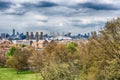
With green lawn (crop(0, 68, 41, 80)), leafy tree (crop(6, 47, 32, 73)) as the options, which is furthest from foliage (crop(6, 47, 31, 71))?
green lawn (crop(0, 68, 41, 80))

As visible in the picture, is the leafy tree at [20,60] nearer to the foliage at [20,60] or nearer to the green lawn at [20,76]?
the foliage at [20,60]

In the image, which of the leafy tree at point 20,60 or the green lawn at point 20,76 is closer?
the green lawn at point 20,76

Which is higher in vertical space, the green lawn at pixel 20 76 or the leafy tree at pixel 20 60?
the leafy tree at pixel 20 60

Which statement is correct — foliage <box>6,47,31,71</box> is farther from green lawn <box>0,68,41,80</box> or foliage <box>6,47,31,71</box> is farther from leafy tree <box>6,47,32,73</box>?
green lawn <box>0,68,41,80</box>

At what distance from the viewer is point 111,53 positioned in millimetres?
41188

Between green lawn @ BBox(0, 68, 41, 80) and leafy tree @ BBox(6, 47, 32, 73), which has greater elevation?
leafy tree @ BBox(6, 47, 32, 73)

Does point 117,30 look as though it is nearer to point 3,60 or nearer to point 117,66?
point 117,66

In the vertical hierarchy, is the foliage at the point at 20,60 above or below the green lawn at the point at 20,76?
above

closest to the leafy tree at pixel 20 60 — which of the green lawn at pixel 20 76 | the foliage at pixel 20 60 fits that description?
the foliage at pixel 20 60

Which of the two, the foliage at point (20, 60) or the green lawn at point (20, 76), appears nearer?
the green lawn at point (20, 76)

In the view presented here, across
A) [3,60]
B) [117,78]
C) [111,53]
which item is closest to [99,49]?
[111,53]

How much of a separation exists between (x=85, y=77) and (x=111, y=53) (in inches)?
295

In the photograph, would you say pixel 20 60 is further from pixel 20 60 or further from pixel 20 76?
pixel 20 76

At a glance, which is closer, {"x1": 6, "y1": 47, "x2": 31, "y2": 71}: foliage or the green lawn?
the green lawn
